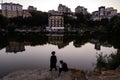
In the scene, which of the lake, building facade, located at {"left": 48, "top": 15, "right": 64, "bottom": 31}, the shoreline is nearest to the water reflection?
the lake

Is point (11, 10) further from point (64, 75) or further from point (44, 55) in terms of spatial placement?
point (64, 75)

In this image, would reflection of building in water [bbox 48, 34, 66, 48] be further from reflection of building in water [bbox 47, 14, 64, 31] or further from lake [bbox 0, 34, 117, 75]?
reflection of building in water [bbox 47, 14, 64, 31]

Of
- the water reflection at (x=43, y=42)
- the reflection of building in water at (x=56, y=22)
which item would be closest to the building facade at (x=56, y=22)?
the reflection of building in water at (x=56, y=22)

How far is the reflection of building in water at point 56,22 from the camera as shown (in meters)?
76.7

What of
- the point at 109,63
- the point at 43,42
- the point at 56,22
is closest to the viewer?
the point at 109,63

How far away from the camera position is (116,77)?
361 inches

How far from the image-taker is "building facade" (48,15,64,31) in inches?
3019

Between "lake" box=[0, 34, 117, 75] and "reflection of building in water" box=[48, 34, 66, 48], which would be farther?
"reflection of building in water" box=[48, 34, 66, 48]

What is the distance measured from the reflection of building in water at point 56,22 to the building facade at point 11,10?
20.2 meters

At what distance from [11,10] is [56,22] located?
77.7 ft

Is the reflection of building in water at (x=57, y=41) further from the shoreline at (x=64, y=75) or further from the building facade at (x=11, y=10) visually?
the building facade at (x=11, y=10)

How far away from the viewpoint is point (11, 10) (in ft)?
306

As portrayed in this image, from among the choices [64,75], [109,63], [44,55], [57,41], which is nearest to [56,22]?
[57,41]

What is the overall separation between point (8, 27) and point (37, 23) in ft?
48.3
